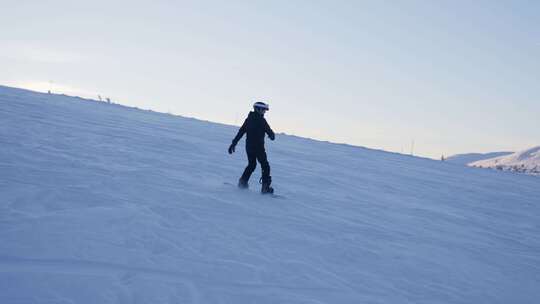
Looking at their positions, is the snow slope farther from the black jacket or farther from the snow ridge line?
the black jacket

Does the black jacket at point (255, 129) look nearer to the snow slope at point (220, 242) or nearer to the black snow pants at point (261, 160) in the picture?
the black snow pants at point (261, 160)

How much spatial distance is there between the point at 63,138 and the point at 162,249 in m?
9.79

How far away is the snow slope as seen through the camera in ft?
12.6

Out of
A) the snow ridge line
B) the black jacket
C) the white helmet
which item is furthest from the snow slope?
the white helmet

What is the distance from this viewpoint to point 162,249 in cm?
470

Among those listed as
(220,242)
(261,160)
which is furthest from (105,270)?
(261,160)

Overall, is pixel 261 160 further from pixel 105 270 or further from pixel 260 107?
pixel 105 270

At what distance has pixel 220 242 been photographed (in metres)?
5.24

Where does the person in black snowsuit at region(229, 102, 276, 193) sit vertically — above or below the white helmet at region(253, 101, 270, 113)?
below

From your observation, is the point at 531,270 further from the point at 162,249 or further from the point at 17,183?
the point at 17,183

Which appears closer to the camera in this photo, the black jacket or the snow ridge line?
the snow ridge line

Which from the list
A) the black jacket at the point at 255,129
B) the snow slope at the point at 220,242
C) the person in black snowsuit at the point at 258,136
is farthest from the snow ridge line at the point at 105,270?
the black jacket at the point at 255,129

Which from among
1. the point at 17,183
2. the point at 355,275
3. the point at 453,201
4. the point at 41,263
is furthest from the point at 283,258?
the point at 453,201

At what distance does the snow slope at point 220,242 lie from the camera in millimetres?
3850
